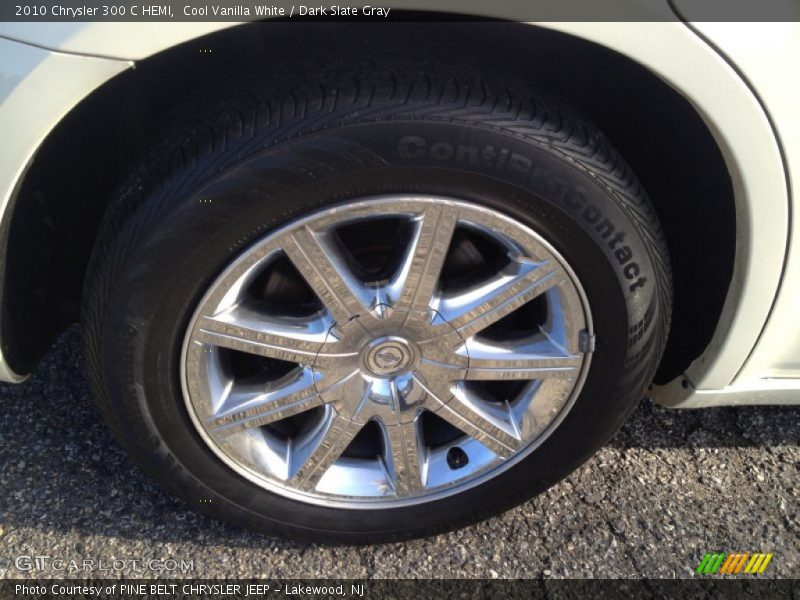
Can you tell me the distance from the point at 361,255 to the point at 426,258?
0.22m

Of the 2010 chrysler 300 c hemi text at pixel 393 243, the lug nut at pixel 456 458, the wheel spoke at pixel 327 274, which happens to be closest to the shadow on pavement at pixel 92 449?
the 2010 chrysler 300 c hemi text at pixel 393 243

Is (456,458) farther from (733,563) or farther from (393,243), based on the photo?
(733,563)

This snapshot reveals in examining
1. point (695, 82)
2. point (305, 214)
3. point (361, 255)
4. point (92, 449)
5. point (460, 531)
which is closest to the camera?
point (695, 82)

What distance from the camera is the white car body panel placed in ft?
4.06

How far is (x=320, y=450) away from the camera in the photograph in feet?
5.65

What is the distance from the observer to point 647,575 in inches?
72.4

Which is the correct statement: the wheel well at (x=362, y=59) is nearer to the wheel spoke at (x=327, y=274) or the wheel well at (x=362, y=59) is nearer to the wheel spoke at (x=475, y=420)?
the wheel spoke at (x=327, y=274)

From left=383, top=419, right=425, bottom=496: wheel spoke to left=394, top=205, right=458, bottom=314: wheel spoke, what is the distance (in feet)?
1.07

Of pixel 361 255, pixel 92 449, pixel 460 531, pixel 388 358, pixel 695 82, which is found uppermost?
pixel 695 82

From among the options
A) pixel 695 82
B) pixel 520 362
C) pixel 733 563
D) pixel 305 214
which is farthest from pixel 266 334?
pixel 733 563

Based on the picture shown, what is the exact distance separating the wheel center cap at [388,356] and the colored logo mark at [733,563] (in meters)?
0.92

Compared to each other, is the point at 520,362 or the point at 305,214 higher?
the point at 305,214

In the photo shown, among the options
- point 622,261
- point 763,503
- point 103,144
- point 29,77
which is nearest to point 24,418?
point 103,144

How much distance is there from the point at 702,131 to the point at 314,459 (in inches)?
42.8
